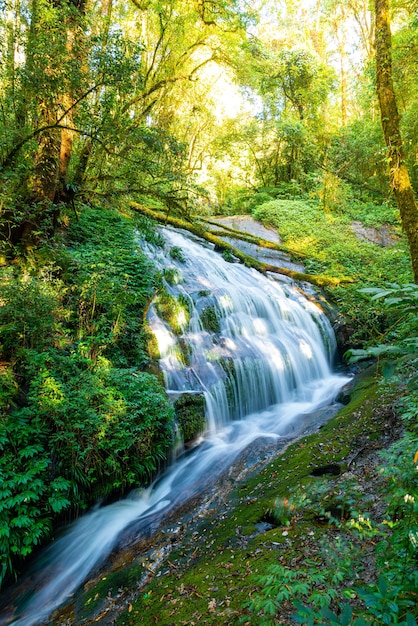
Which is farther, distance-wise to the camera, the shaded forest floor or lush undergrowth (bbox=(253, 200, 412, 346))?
lush undergrowth (bbox=(253, 200, 412, 346))

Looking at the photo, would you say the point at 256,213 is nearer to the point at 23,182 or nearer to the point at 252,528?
the point at 23,182

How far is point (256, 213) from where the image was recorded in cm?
1672

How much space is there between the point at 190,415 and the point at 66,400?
2277mm

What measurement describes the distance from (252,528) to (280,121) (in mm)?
18728

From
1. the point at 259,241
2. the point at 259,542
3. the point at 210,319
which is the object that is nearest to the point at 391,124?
the point at 210,319

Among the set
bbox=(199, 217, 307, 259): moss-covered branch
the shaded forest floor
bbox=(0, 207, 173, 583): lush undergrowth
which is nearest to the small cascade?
bbox=(0, 207, 173, 583): lush undergrowth

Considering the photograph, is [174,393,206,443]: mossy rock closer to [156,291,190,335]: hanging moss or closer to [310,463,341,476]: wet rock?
[156,291,190,335]: hanging moss

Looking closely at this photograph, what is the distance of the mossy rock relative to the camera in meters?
5.95

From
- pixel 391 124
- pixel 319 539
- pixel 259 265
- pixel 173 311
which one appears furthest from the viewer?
pixel 259 265

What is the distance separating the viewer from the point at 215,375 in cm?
713

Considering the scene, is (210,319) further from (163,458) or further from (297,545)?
(297,545)

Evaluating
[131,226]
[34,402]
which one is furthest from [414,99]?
[34,402]

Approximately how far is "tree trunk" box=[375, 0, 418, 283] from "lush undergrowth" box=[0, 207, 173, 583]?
4.68 meters

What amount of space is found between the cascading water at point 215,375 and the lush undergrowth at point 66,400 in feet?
1.26
